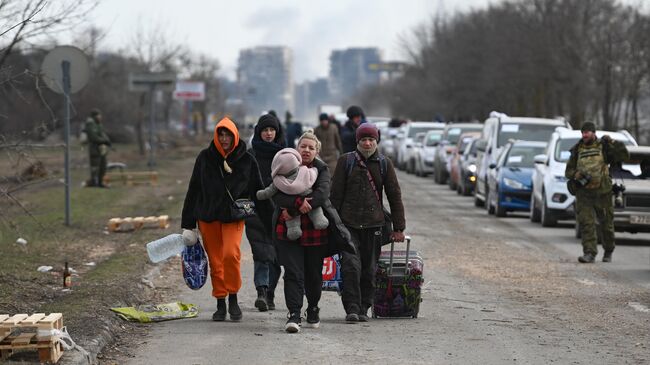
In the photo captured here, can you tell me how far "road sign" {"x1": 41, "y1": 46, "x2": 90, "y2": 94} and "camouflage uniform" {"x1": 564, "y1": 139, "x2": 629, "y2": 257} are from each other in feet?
23.7

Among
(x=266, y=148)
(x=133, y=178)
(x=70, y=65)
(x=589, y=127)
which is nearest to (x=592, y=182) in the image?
(x=589, y=127)

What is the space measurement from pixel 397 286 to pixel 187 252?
1737mm

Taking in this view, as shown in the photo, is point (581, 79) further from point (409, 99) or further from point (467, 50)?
point (409, 99)

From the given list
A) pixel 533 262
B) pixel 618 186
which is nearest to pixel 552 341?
pixel 533 262

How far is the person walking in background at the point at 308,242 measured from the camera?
10.9m

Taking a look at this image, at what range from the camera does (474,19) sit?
82250 millimetres

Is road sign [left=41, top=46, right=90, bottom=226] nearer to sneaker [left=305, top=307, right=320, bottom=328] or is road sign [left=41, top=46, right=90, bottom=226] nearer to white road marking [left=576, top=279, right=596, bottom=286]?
white road marking [left=576, top=279, right=596, bottom=286]

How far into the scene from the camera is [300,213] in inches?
430

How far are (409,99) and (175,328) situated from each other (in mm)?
95081

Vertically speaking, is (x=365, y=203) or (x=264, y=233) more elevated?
(x=365, y=203)

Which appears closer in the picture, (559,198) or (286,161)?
(286,161)

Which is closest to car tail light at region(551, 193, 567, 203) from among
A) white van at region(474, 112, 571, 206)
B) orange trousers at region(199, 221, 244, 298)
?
white van at region(474, 112, 571, 206)

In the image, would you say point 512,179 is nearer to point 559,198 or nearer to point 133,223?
point 559,198

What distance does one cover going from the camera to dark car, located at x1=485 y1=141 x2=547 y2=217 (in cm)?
2636
